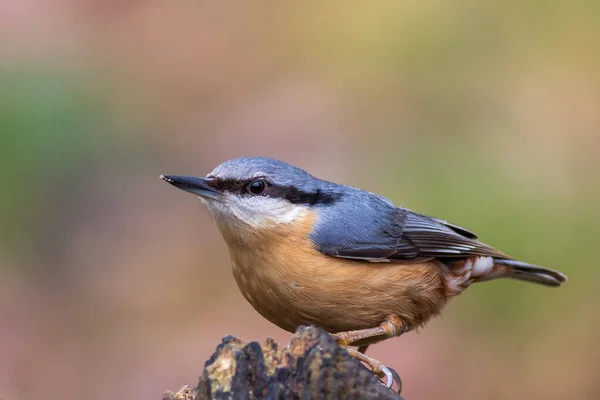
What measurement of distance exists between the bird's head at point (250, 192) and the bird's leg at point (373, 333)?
1.91 ft

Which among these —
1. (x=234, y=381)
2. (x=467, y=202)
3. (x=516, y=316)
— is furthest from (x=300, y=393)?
(x=467, y=202)

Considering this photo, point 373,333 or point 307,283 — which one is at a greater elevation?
point 307,283

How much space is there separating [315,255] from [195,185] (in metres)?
0.62

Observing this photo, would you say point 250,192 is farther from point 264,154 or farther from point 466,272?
point 264,154

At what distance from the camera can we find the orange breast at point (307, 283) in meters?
3.34

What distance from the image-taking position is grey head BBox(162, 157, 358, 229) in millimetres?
3418

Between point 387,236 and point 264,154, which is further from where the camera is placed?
point 264,154

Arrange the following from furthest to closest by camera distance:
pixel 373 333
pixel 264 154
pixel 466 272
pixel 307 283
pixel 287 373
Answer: pixel 264 154, pixel 466 272, pixel 373 333, pixel 307 283, pixel 287 373

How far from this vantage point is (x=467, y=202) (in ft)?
20.4

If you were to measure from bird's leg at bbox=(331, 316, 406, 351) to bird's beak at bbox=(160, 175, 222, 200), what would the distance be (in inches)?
33.2

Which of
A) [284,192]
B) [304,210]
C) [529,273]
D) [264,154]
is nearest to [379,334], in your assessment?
[304,210]

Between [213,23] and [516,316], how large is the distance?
5.33 metres

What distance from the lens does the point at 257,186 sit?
11.5 feet

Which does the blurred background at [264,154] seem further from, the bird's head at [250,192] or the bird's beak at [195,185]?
the bird's beak at [195,185]
